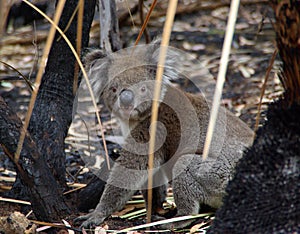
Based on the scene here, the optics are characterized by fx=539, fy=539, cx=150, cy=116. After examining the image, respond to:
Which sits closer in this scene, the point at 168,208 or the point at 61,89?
the point at 61,89

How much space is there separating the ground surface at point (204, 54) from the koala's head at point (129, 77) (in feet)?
3.68

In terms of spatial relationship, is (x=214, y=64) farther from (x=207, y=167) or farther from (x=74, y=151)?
(x=207, y=167)

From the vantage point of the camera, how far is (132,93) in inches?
185

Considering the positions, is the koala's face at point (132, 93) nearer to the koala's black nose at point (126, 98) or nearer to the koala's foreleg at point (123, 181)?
the koala's black nose at point (126, 98)

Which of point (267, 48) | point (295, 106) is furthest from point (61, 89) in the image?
point (267, 48)

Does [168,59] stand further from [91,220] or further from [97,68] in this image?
[91,220]

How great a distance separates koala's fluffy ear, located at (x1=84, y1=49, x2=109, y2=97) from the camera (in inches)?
186

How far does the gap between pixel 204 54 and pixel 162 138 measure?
438 centimetres

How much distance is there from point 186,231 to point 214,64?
15.3 feet

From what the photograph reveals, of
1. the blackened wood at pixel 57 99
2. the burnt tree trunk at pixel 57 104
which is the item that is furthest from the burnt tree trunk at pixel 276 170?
the blackened wood at pixel 57 99

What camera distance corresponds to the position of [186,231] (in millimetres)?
4113

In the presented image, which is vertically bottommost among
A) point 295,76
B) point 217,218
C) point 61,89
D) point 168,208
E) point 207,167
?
point 168,208

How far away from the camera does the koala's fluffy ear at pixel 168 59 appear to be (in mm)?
4691

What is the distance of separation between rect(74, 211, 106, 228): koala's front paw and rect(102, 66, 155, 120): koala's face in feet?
Answer: 3.00
